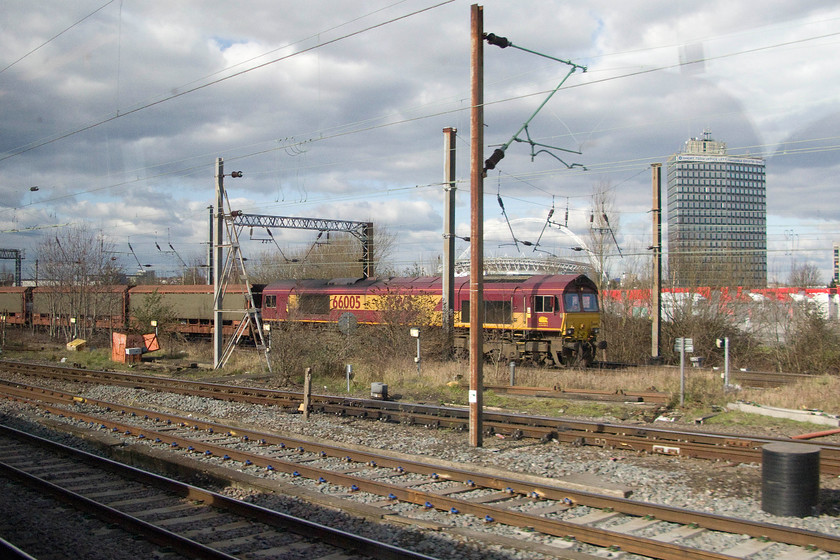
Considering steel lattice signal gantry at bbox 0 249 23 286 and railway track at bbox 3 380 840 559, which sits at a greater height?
steel lattice signal gantry at bbox 0 249 23 286

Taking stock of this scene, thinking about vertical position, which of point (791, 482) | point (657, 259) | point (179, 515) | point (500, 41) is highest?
point (500, 41)

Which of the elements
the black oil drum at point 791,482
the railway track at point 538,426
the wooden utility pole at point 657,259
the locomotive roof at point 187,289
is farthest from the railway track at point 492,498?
the locomotive roof at point 187,289

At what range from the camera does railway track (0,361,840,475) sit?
1025 cm

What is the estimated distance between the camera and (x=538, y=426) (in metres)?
12.9

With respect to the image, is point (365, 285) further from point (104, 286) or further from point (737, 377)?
point (104, 286)

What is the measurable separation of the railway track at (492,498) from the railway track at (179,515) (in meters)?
1.38

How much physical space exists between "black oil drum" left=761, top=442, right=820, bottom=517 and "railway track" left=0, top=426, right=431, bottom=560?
440 cm

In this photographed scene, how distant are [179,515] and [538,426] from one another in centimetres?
739

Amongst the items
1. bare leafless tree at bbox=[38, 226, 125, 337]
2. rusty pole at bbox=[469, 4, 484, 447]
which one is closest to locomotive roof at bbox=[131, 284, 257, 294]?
bare leafless tree at bbox=[38, 226, 125, 337]

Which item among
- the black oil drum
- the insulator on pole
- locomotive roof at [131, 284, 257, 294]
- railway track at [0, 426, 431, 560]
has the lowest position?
railway track at [0, 426, 431, 560]

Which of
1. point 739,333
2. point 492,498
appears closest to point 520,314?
point 739,333

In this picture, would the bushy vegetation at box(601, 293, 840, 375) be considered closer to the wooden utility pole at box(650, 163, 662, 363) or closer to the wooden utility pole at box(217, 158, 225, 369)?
the wooden utility pole at box(650, 163, 662, 363)

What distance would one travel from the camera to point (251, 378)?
2211 centimetres

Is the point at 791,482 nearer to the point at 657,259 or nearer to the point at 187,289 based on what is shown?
the point at 657,259
